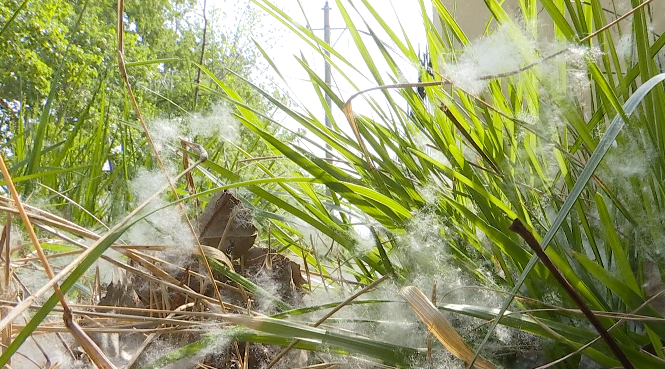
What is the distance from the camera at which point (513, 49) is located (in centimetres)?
46

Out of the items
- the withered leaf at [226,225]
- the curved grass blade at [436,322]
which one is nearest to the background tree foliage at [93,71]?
the withered leaf at [226,225]

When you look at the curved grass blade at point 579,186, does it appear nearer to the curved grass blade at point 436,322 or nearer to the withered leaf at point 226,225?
the curved grass blade at point 436,322

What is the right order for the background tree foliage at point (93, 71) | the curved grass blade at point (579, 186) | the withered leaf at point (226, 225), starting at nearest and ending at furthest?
1. the curved grass blade at point (579, 186)
2. the withered leaf at point (226, 225)
3. the background tree foliage at point (93, 71)

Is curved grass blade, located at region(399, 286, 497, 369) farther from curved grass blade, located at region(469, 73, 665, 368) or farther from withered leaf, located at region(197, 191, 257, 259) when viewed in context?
withered leaf, located at region(197, 191, 257, 259)

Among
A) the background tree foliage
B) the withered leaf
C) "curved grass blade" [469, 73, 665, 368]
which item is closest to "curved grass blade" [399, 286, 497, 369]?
"curved grass blade" [469, 73, 665, 368]

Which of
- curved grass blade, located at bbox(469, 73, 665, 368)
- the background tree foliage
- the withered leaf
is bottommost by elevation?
the withered leaf

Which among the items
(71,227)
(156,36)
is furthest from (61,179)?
(156,36)

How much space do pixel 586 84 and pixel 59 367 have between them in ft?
1.75

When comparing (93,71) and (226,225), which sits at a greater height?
(93,71)

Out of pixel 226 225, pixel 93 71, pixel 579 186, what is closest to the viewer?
pixel 579 186

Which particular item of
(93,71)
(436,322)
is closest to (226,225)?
(436,322)

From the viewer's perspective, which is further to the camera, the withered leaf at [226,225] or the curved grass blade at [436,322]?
the withered leaf at [226,225]

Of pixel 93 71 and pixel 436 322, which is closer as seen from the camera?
pixel 436 322

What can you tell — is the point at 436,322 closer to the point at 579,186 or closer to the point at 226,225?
the point at 579,186
